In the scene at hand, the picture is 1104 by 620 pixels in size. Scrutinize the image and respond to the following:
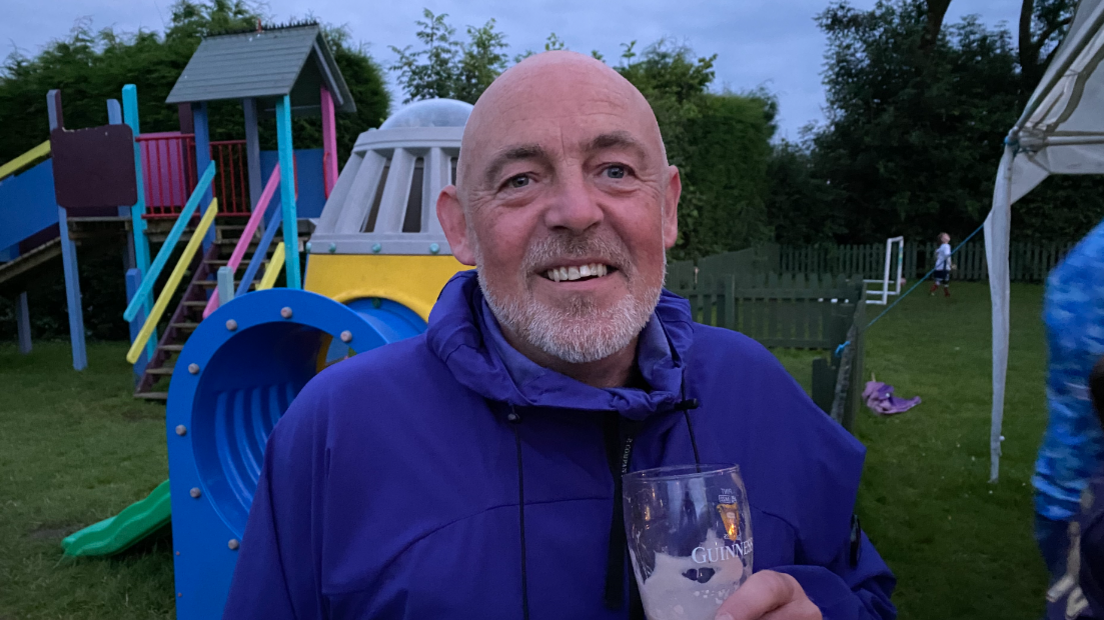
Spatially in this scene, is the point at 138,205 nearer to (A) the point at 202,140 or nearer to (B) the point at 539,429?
(A) the point at 202,140

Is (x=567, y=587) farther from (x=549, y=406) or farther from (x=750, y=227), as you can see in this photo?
(x=750, y=227)

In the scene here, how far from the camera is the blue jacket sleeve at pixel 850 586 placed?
135 cm

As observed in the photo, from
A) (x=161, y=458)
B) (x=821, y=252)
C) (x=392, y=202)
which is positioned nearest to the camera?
(x=392, y=202)

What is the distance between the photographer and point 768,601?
1.05 metres

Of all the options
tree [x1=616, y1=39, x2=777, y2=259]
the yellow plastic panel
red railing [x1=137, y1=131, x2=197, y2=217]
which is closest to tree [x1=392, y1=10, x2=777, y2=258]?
tree [x1=616, y1=39, x2=777, y2=259]

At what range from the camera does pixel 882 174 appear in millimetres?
23375

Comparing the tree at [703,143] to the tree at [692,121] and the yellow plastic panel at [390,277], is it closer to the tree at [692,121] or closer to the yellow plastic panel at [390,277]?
the tree at [692,121]

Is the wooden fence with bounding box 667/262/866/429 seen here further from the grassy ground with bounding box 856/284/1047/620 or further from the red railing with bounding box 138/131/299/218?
→ the red railing with bounding box 138/131/299/218

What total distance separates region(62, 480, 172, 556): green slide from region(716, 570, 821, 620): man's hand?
4.21 m

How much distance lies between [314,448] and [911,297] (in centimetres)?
1961

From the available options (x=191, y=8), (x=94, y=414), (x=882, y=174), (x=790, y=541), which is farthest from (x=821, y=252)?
(x=790, y=541)

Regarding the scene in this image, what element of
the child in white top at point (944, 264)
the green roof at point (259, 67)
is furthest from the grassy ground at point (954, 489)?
the green roof at point (259, 67)

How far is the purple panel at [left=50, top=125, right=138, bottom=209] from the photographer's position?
9.84m

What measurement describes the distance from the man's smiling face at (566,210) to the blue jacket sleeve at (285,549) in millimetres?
453
